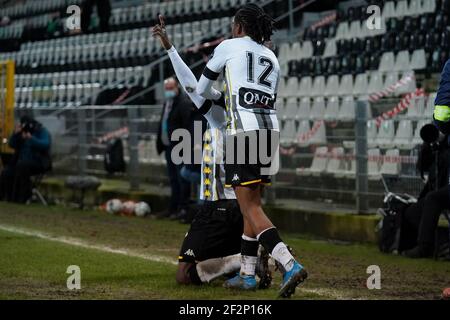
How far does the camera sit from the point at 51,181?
20391 mm

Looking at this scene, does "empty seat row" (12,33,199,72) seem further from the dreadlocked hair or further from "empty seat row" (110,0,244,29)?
the dreadlocked hair

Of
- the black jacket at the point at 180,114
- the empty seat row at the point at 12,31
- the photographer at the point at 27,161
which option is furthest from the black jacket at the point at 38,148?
the empty seat row at the point at 12,31

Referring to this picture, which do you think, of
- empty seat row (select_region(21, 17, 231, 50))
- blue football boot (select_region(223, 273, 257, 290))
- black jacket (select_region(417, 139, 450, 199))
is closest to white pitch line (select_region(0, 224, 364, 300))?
blue football boot (select_region(223, 273, 257, 290))

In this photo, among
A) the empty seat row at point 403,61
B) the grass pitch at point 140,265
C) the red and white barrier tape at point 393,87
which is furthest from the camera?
the empty seat row at point 403,61

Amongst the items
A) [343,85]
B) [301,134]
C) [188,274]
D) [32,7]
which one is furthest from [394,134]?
[32,7]

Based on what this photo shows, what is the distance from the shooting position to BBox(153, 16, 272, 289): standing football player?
8312mm

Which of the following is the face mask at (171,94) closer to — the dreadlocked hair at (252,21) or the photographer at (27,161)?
the photographer at (27,161)

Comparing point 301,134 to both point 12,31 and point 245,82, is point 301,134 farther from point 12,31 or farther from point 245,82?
point 12,31

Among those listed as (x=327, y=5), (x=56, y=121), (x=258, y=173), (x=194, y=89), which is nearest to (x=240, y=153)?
(x=258, y=173)

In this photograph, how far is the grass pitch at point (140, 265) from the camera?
807 centimetres

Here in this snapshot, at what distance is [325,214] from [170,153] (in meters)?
3.07

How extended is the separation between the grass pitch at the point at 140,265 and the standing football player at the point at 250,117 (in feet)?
1.45

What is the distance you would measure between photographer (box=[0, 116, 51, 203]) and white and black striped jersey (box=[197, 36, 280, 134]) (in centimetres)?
1094

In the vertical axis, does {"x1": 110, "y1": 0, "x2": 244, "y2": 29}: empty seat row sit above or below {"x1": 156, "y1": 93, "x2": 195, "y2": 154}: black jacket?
above
